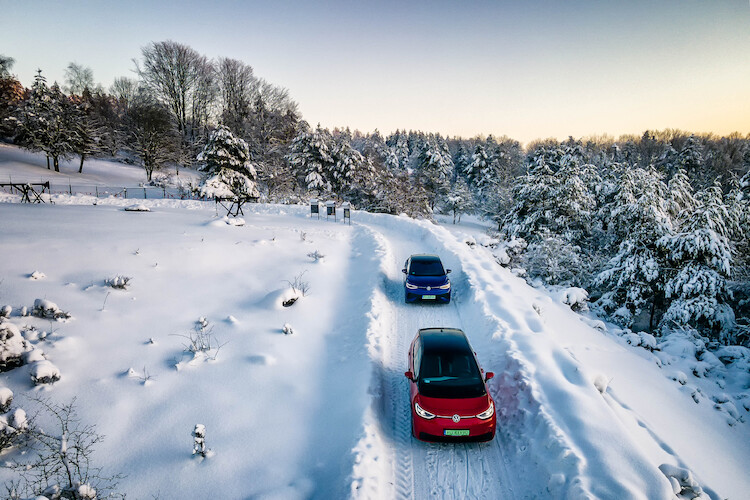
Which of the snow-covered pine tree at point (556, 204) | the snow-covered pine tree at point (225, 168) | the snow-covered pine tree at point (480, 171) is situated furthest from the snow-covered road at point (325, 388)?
the snow-covered pine tree at point (480, 171)

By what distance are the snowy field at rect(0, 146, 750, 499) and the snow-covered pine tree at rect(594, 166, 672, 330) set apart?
4.51m

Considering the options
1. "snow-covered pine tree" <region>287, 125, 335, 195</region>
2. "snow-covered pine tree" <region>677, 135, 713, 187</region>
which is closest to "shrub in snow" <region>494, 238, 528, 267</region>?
"snow-covered pine tree" <region>287, 125, 335, 195</region>

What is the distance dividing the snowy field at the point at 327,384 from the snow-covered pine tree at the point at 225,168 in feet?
57.6

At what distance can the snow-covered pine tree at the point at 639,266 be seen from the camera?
50.9 feet

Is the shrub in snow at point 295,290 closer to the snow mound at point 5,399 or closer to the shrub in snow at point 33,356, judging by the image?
the shrub in snow at point 33,356

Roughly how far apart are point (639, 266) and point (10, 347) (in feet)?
71.8

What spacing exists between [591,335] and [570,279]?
10518mm

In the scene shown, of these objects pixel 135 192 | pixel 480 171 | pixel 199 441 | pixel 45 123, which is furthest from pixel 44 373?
pixel 480 171

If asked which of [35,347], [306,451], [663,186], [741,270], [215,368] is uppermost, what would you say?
[663,186]

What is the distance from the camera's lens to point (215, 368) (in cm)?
712

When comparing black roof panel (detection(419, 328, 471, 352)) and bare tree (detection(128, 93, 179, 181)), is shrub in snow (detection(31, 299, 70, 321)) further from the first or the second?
bare tree (detection(128, 93, 179, 181))

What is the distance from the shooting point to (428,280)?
11164 mm

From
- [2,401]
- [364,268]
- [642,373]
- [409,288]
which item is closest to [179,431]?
[2,401]

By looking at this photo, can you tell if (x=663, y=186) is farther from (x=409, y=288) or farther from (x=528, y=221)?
(x=409, y=288)
